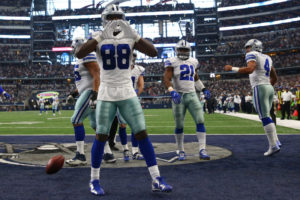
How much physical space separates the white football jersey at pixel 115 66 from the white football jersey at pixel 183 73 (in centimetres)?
219

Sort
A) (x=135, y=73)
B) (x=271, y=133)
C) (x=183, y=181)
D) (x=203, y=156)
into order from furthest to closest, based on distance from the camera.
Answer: (x=135, y=73) → (x=271, y=133) → (x=203, y=156) → (x=183, y=181)

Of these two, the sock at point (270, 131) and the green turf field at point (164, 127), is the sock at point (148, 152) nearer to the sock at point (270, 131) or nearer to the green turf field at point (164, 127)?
the sock at point (270, 131)

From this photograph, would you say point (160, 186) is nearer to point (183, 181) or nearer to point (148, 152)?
point (148, 152)

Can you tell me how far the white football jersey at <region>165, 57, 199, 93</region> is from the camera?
5.46 metres

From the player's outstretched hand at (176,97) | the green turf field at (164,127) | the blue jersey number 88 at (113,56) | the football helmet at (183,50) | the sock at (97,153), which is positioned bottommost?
the green turf field at (164,127)

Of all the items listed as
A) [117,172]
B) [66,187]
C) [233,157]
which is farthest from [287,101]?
[66,187]

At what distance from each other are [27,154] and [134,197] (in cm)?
363

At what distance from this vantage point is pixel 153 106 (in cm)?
4234

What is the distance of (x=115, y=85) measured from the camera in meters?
3.39

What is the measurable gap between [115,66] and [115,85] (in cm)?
21

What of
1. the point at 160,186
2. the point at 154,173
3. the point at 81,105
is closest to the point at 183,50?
the point at 81,105

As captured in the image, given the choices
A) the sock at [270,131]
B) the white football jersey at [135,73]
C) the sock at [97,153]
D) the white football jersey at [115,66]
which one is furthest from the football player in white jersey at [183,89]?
the sock at [97,153]

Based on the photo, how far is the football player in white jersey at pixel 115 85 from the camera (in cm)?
333

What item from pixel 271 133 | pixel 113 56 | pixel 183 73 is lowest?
pixel 271 133
